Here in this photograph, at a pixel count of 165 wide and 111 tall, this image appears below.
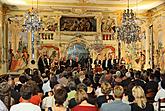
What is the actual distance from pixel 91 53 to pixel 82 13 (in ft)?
10.0

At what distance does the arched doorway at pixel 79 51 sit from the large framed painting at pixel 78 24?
1233 mm

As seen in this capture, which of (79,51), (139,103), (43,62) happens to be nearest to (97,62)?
(79,51)

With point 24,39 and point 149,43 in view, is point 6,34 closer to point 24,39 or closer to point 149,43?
point 24,39

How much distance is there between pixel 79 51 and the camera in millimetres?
26141

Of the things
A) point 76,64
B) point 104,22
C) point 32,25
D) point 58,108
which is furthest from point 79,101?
point 104,22

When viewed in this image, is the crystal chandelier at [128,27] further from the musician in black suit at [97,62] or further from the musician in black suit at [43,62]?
the musician in black suit at [43,62]

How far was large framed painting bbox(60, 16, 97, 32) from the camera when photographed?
84.2 feet

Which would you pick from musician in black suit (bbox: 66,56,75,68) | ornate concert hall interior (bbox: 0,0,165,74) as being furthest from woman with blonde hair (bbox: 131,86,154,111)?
musician in black suit (bbox: 66,56,75,68)

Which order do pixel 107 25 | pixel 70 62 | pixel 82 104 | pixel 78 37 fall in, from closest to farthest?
1. pixel 82 104
2. pixel 70 62
3. pixel 78 37
4. pixel 107 25

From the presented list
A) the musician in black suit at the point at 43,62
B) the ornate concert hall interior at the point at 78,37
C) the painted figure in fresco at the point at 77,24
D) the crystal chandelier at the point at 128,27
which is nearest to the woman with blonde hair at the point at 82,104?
the crystal chandelier at the point at 128,27

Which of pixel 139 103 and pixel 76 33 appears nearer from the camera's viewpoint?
pixel 139 103

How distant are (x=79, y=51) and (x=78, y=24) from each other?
203 centimetres

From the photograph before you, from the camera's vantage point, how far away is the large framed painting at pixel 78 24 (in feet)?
84.2

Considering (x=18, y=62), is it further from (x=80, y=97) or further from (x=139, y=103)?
(x=139, y=103)
